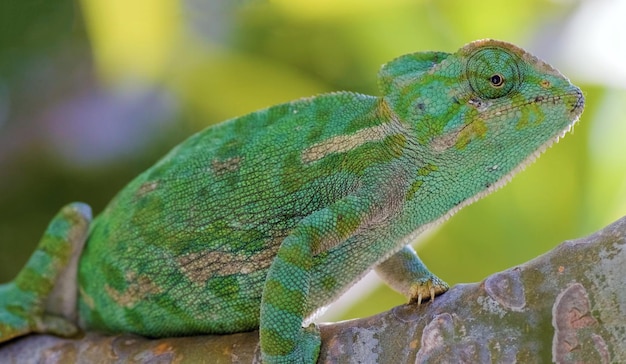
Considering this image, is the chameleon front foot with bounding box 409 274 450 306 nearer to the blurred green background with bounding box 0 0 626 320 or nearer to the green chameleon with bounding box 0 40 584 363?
the green chameleon with bounding box 0 40 584 363

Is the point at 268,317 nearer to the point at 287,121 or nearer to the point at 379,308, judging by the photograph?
the point at 287,121

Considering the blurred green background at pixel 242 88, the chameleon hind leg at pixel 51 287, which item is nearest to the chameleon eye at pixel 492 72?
the chameleon hind leg at pixel 51 287

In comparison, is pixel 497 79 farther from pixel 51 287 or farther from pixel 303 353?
pixel 51 287

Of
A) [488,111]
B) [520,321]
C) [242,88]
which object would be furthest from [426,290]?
[242,88]

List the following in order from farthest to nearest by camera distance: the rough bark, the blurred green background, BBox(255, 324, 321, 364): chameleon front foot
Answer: the blurred green background → BBox(255, 324, 321, 364): chameleon front foot → the rough bark

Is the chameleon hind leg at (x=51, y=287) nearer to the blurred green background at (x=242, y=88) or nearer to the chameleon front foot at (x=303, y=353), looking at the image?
the chameleon front foot at (x=303, y=353)

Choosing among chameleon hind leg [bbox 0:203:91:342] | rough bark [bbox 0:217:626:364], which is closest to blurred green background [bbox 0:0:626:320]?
chameleon hind leg [bbox 0:203:91:342]
